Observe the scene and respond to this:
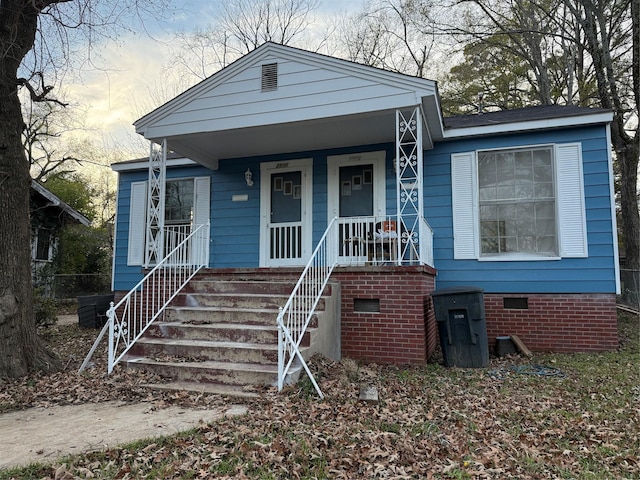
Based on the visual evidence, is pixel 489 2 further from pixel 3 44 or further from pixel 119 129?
pixel 119 129

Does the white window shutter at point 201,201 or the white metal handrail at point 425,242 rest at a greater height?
the white window shutter at point 201,201

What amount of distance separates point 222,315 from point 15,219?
Result: 261cm

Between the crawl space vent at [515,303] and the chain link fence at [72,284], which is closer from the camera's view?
the crawl space vent at [515,303]

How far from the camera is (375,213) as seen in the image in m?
7.68

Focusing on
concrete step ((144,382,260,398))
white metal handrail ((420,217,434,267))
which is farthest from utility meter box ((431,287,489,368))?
concrete step ((144,382,260,398))

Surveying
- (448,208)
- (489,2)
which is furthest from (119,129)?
(448,208)

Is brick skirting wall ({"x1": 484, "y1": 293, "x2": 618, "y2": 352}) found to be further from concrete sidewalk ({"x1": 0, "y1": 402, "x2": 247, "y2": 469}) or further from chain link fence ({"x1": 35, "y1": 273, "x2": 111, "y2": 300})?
chain link fence ({"x1": 35, "y1": 273, "x2": 111, "y2": 300})

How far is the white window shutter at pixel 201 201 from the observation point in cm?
872

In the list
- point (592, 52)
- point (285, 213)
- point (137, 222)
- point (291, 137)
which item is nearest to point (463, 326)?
point (285, 213)

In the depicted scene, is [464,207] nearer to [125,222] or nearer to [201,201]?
[201,201]

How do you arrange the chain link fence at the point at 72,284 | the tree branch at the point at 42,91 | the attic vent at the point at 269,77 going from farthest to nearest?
the chain link fence at the point at 72,284
the attic vent at the point at 269,77
the tree branch at the point at 42,91

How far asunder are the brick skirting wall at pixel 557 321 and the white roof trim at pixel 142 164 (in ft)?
21.0

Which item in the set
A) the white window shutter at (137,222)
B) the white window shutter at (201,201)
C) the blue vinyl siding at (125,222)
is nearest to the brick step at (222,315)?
the white window shutter at (201,201)

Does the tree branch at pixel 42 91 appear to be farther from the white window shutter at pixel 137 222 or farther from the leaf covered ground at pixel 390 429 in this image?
the white window shutter at pixel 137 222
